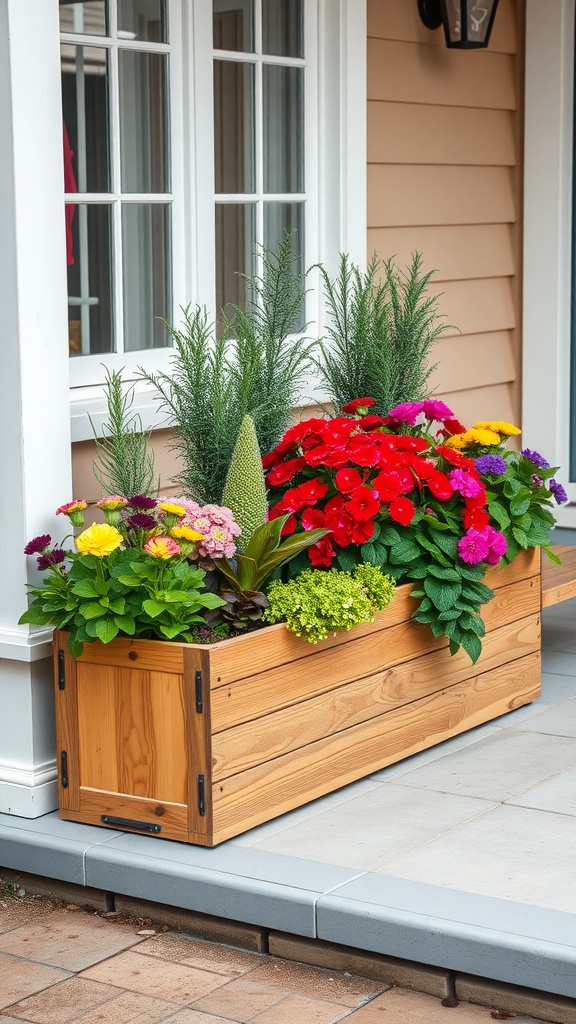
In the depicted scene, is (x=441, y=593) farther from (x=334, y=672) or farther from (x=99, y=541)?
(x=99, y=541)

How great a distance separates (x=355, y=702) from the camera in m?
3.40

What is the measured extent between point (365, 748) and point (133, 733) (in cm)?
70

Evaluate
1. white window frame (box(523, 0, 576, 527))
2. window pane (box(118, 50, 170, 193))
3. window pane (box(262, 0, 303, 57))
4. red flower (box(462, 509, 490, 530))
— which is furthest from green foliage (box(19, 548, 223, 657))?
white window frame (box(523, 0, 576, 527))

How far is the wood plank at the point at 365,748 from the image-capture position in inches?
121

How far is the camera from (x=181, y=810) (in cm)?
300

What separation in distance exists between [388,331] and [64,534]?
1.42 m

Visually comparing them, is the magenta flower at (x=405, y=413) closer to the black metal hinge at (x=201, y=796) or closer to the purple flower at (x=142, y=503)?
the purple flower at (x=142, y=503)

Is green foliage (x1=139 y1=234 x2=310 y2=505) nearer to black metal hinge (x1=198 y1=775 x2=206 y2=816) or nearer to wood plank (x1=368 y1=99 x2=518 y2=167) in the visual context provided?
black metal hinge (x1=198 y1=775 x2=206 y2=816)

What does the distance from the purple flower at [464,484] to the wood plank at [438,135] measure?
5.62 feet

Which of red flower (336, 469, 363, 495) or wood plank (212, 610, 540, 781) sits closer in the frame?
wood plank (212, 610, 540, 781)

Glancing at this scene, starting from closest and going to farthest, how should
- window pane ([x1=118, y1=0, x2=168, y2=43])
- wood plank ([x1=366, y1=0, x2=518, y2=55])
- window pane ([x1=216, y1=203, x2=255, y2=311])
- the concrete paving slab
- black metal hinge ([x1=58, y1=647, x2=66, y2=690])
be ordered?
the concrete paving slab → black metal hinge ([x1=58, y1=647, x2=66, y2=690]) → window pane ([x1=118, y1=0, x2=168, y2=43]) → window pane ([x1=216, y1=203, x2=255, y2=311]) → wood plank ([x1=366, y1=0, x2=518, y2=55])

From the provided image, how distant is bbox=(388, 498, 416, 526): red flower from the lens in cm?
342

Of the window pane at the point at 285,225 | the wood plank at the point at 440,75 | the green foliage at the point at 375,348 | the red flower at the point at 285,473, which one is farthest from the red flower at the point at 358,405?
the wood plank at the point at 440,75

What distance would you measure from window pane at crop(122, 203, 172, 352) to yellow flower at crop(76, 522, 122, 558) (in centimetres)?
106
